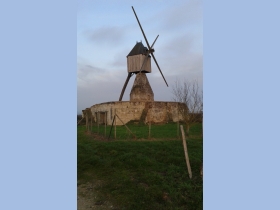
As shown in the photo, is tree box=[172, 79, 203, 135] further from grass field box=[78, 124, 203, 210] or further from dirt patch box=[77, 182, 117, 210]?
dirt patch box=[77, 182, 117, 210]

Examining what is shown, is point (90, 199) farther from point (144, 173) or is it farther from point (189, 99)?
point (189, 99)

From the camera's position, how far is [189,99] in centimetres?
416

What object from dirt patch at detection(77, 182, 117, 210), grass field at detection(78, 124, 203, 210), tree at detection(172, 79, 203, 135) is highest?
tree at detection(172, 79, 203, 135)

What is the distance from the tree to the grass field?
20 cm

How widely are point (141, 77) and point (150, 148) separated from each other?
8.37 m

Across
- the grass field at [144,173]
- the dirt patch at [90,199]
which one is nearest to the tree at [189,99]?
the grass field at [144,173]

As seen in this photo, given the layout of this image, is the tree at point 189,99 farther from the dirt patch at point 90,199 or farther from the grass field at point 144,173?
the dirt patch at point 90,199

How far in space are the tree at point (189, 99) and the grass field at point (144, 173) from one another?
0.20 m

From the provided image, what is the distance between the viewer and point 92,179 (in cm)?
391

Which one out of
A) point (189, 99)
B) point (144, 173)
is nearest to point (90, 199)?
point (144, 173)

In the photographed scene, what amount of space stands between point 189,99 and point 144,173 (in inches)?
60.9

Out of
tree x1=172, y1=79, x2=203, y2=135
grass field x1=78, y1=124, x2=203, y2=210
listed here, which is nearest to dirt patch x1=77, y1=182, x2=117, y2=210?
grass field x1=78, y1=124, x2=203, y2=210

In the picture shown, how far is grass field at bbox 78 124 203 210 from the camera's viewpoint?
135 inches

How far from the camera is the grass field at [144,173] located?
11.3ft
